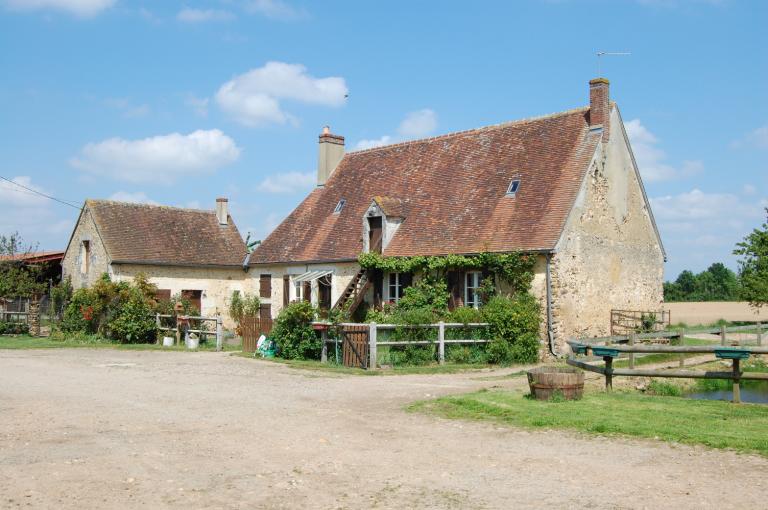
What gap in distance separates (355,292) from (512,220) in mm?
5859

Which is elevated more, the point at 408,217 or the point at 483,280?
the point at 408,217

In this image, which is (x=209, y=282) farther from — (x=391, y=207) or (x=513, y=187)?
(x=513, y=187)

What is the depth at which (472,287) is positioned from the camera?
2311cm

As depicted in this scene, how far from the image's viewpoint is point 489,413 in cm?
1135

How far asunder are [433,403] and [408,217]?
14.1 metres

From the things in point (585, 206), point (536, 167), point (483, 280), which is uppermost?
point (536, 167)

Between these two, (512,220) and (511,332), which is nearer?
(511,332)

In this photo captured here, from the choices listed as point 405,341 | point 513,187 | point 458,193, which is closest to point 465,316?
point 405,341

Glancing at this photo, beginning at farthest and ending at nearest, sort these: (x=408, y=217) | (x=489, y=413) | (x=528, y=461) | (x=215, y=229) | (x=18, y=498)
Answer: (x=215, y=229) < (x=408, y=217) < (x=489, y=413) < (x=528, y=461) < (x=18, y=498)

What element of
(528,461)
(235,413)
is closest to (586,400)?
(528,461)

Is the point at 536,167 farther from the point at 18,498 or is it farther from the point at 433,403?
the point at 18,498

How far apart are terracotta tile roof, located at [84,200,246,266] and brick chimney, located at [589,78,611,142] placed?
1649 cm

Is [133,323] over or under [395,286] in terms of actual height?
under

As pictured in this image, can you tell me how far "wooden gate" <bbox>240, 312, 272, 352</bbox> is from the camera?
74.5 ft
